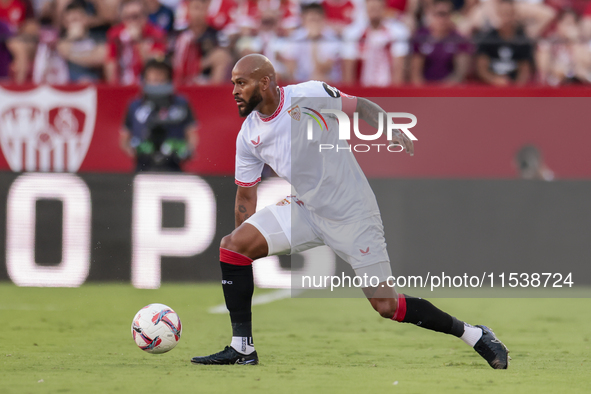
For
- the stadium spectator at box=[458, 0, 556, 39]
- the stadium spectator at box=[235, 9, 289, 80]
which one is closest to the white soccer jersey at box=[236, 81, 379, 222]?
the stadium spectator at box=[235, 9, 289, 80]

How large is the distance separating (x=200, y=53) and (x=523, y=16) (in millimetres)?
4600

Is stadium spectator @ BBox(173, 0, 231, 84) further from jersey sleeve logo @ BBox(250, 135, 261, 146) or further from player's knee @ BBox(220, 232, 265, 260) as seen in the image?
player's knee @ BBox(220, 232, 265, 260)

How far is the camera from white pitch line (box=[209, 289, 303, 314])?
9062 millimetres

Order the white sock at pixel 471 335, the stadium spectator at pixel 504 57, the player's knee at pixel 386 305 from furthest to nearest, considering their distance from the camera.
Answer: the stadium spectator at pixel 504 57 < the white sock at pixel 471 335 < the player's knee at pixel 386 305

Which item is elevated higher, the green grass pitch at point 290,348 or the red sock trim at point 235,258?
the red sock trim at point 235,258

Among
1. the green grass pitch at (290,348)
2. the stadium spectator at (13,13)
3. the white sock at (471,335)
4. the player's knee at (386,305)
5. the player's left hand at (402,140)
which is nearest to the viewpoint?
the green grass pitch at (290,348)

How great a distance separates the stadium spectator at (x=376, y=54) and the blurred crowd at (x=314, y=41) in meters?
0.01

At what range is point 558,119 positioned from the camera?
11.4m

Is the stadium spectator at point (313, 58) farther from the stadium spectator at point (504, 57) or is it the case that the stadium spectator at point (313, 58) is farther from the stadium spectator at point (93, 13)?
the stadium spectator at point (93, 13)

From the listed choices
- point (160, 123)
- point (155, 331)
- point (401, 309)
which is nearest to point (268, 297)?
point (160, 123)

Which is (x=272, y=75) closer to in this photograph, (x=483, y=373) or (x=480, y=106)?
(x=483, y=373)

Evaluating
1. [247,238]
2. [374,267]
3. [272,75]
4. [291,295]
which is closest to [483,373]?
[374,267]

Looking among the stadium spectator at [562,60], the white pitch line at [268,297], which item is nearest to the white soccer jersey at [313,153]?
the white pitch line at [268,297]

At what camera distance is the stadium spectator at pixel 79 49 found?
1191 centimetres
